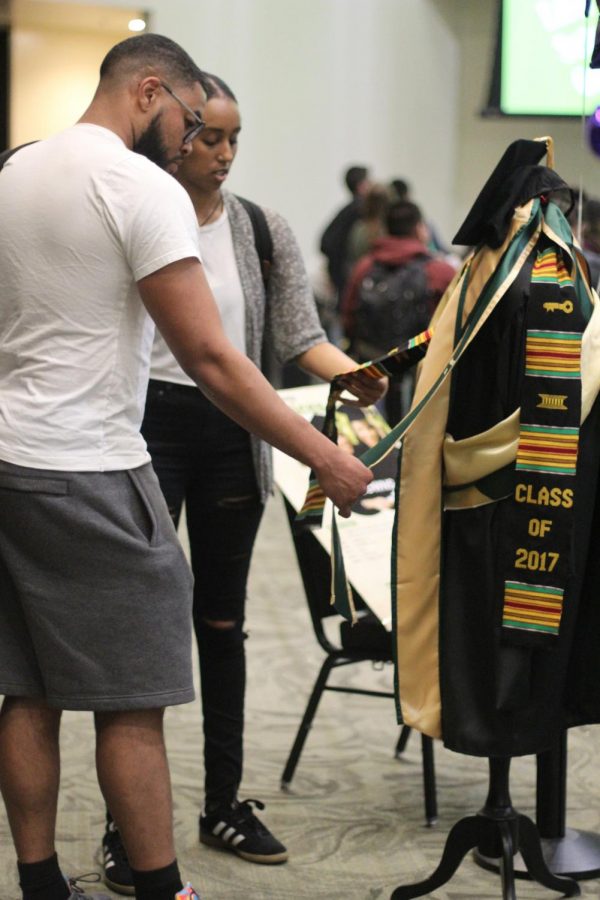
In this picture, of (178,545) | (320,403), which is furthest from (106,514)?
(320,403)

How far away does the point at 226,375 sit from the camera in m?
1.96

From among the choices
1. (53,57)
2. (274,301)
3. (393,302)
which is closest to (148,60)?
(274,301)

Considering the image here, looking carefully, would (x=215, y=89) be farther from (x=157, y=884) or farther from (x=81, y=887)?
(x=81, y=887)

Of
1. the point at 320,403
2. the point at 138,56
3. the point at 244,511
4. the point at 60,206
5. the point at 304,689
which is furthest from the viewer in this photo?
the point at 304,689

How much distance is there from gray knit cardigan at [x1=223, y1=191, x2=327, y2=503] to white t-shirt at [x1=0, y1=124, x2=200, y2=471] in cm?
66

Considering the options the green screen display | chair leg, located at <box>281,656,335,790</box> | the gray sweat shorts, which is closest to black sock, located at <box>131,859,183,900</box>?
the gray sweat shorts

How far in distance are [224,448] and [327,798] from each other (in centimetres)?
99

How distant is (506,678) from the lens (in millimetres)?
2135

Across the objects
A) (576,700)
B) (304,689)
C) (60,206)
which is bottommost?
(304,689)

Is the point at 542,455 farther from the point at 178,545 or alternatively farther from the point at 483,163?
the point at 483,163

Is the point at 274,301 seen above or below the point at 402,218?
below

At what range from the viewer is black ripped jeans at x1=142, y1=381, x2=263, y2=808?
2541 millimetres

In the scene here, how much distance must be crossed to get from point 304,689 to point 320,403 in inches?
44.0

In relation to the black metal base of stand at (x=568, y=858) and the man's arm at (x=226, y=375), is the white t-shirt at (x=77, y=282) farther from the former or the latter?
the black metal base of stand at (x=568, y=858)
